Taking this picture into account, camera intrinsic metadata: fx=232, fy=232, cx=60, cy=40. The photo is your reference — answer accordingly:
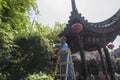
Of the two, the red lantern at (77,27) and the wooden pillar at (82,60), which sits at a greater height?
the red lantern at (77,27)

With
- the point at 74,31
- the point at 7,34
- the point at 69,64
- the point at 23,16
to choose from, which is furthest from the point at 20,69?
the point at 7,34

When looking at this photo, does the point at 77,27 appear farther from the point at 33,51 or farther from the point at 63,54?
the point at 33,51

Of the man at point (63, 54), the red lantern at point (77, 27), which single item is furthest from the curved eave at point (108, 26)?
the man at point (63, 54)

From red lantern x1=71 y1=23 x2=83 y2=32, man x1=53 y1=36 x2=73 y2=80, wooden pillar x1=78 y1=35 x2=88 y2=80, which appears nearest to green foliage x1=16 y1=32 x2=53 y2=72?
man x1=53 y1=36 x2=73 y2=80

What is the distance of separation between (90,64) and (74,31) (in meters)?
→ 9.40

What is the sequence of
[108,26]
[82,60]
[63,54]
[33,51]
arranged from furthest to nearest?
[108,26]
[82,60]
[33,51]
[63,54]

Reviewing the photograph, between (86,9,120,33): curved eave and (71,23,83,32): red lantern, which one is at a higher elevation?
(86,9,120,33): curved eave

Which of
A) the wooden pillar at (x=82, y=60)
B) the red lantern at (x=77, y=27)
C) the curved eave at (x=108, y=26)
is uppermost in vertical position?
the curved eave at (x=108, y=26)

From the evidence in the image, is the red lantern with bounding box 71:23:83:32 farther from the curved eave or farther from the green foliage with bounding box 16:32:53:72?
the green foliage with bounding box 16:32:53:72

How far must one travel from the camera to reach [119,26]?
455 inches

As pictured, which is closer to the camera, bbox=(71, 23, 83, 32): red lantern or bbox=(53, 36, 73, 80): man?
bbox=(53, 36, 73, 80): man

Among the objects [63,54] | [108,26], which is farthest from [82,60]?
[108,26]

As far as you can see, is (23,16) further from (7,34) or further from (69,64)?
(69,64)

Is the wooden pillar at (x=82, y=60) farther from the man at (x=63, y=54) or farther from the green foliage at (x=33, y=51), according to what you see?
the green foliage at (x=33, y=51)
